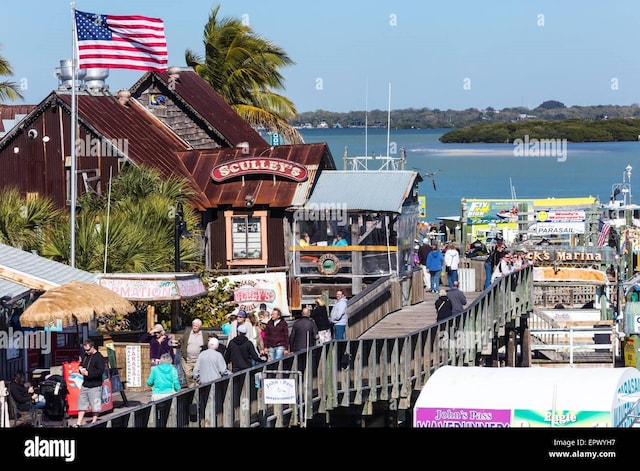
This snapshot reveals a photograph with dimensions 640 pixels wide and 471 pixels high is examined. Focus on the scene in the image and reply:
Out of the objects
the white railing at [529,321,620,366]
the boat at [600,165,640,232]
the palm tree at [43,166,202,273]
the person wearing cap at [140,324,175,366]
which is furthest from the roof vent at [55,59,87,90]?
the boat at [600,165,640,232]

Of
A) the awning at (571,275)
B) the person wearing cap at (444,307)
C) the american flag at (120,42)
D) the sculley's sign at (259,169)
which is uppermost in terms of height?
the american flag at (120,42)

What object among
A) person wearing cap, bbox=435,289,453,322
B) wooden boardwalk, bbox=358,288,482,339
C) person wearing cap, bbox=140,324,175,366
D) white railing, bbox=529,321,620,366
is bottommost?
white railing, bbox=529,321,620,366

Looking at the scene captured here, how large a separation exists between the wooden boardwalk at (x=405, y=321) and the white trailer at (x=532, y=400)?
1039 cm

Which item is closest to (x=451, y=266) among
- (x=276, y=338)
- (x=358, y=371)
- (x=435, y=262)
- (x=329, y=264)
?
(x=435, y=262)

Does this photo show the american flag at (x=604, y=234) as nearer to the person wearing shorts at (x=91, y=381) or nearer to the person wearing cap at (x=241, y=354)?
the person wearing cap at (x=241, y=354)

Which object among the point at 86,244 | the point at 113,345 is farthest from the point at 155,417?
the point at 86,244

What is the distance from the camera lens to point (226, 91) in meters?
56.2

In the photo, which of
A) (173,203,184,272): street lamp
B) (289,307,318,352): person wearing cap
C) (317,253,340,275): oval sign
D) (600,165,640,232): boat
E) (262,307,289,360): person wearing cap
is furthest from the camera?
(600,165,640,232): boat

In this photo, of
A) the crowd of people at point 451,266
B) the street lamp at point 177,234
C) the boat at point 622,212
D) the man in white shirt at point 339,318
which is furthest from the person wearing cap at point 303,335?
the boat at point 622,212

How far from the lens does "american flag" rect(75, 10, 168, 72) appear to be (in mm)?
30078

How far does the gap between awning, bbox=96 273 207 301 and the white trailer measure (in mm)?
8448

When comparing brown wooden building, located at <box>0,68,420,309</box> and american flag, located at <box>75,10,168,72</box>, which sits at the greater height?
american flag, located at <box>75,10,168,72</box>

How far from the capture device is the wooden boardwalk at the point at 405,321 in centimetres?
2974

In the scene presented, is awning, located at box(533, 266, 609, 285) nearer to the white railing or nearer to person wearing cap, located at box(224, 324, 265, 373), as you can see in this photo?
the white railing
